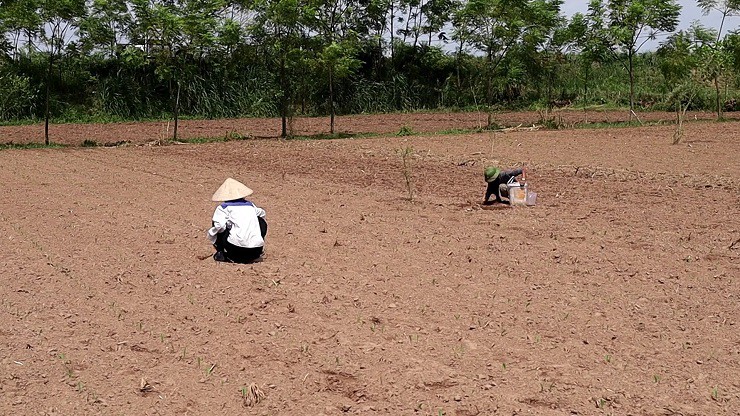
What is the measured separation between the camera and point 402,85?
35.7 m

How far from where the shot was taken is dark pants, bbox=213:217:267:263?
735 cm

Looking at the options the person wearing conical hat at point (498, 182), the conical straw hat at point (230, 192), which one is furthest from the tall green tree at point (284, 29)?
the conical straw hat at point (230, 192)

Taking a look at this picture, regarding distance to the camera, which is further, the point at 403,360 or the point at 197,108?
the point at 197,108

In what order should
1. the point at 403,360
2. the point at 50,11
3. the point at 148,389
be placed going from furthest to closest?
the point at 50,11 < the point at 403,360 < the point at 148,389

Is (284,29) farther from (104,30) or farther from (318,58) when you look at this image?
(104,30)

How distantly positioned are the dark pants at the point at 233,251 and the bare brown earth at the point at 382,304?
0.13m

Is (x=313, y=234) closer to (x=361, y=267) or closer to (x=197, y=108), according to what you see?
(x=361, y=267)

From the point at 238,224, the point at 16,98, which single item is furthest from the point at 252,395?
the point at 16,98

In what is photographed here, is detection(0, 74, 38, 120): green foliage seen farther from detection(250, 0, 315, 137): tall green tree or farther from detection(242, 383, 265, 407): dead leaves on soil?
detection(242, 383, 265, 407): dead leaves on soil

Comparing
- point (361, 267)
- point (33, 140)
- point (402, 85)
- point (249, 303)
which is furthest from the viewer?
point (402, 85)

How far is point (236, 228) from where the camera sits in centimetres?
720

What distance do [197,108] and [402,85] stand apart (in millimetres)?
8877

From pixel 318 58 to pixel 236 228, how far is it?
56.0ft

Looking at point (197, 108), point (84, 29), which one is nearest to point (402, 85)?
point (197, 108)
